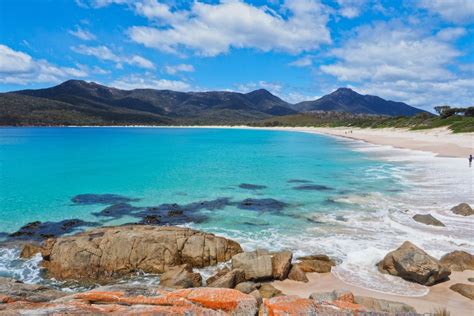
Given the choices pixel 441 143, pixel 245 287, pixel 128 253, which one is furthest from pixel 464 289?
pixel 441 143

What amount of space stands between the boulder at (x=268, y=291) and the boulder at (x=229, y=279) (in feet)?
3.06

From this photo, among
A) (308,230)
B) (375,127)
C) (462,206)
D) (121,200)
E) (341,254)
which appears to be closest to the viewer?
(341,254)

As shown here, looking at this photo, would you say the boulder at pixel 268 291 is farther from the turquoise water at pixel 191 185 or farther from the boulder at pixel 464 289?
the turquoise water at pixel 191 185

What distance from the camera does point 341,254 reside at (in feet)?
Answer: 53.8

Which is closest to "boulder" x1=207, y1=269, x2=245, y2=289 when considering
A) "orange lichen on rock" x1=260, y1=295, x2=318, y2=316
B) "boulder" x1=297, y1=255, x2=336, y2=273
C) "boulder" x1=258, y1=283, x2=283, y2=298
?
"boulder" x1=258, y1=283, x2=283, y2=298

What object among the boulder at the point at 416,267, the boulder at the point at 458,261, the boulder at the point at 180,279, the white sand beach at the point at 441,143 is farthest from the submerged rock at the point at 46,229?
the white sand beach at the point at 441,143

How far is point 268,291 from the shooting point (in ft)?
39.6

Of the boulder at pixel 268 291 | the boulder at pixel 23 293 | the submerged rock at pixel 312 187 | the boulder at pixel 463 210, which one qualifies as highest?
the boulder at pixel 23 293

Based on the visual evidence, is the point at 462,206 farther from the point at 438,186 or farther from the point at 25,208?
the point at 25,208

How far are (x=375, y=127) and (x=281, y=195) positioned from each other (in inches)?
4891

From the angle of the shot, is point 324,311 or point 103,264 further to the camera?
point 103,264

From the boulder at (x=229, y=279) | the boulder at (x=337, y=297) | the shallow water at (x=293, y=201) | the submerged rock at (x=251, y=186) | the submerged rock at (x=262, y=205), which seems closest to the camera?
the boulder at (x=337, y=297)

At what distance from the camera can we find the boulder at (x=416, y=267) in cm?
1288

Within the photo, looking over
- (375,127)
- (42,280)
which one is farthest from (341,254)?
(375,127)
